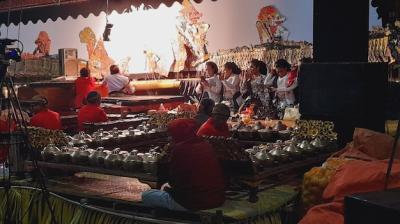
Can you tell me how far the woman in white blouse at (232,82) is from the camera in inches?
409

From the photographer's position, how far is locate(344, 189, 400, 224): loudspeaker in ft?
6.62

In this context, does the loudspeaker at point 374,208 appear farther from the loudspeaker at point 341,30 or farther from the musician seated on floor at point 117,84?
the musician seated on floor at point 117,84

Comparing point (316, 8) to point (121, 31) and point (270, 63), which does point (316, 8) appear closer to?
point (270, 63)

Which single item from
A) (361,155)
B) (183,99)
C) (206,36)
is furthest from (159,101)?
(361,155)

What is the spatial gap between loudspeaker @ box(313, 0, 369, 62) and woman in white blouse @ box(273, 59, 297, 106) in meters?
3.88

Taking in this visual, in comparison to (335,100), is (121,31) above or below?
above

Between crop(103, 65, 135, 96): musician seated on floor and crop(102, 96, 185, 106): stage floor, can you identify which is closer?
crop(102, 96, 185, 106): stage floor

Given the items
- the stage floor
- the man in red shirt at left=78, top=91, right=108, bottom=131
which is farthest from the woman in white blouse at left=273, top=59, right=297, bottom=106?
the man in red shirt at left=78, top=91, right=108, bottom=131

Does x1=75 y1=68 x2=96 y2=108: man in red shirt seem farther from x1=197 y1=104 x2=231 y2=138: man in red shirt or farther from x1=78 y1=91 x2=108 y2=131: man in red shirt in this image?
x1=197 y1=104 x2=231 y2=138: man in red shirt

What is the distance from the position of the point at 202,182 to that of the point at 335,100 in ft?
6.89

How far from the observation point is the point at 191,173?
4160 millimetres

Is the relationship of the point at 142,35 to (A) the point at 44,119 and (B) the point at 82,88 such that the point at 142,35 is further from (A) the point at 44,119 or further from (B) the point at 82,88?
(A) the point at 44,119

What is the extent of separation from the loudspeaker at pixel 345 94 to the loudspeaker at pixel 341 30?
14cm

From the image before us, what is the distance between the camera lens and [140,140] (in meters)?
6.61
